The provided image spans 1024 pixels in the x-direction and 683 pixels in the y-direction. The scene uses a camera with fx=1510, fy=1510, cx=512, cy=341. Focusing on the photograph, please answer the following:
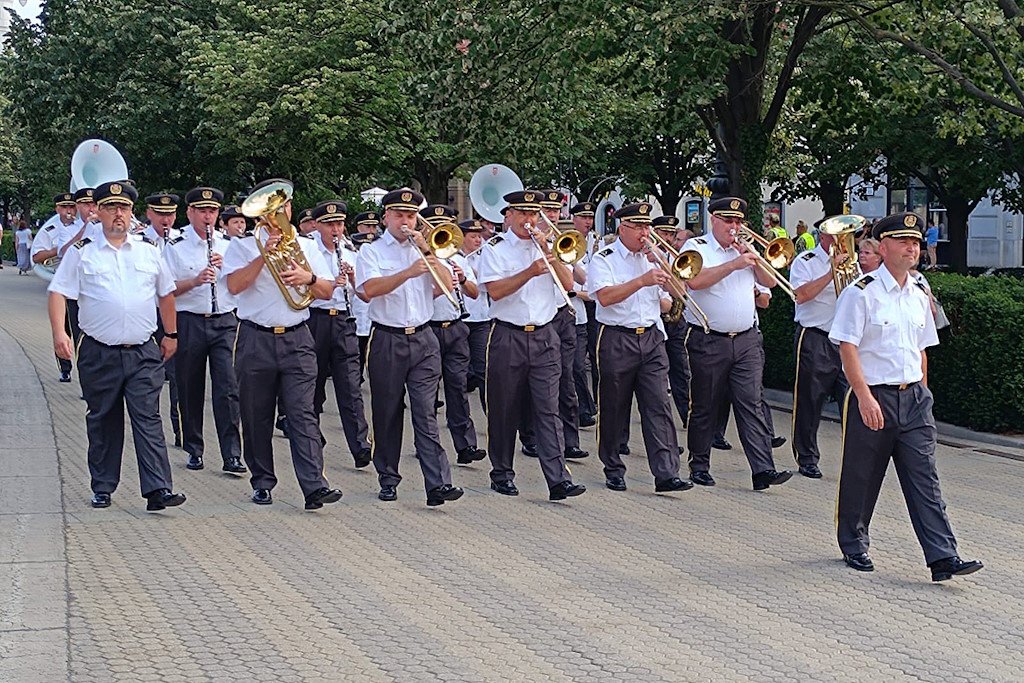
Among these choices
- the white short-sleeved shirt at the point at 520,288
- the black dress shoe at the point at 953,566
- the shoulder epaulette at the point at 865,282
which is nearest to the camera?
the black dress shoe at the point at 953,566

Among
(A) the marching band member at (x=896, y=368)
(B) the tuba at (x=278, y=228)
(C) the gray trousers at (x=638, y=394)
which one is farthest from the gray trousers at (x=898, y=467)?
(B) the tuba at (x=278, y=228)

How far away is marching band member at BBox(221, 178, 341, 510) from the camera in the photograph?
9.82 meters

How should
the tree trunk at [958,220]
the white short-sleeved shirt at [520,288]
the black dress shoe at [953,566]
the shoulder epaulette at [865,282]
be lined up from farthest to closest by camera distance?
the tree trunk at [958,220]
the white short-sleeved shirt at [520,288]
the shoulder epaulette at [865,282]
the black dress shoe at [953,566]

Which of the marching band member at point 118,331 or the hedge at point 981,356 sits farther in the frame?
the hedge at point 981,356

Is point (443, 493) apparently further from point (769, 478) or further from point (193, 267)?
point (193, 267)

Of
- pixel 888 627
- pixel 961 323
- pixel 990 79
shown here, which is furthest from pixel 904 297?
pixel 990 79

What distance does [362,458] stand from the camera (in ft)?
39.1

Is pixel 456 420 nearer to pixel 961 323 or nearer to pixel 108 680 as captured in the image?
pixel 961 323

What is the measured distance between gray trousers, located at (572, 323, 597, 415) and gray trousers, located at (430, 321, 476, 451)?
109cm

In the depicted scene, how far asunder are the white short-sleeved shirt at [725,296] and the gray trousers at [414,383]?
6.73 ft

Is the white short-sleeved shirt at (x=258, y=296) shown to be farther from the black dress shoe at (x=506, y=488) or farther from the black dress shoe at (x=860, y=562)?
the black dress shoe at (x=860, y=562)

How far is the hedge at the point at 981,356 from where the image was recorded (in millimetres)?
13039

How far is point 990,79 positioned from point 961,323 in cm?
568

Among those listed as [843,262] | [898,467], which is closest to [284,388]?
[898,467]
